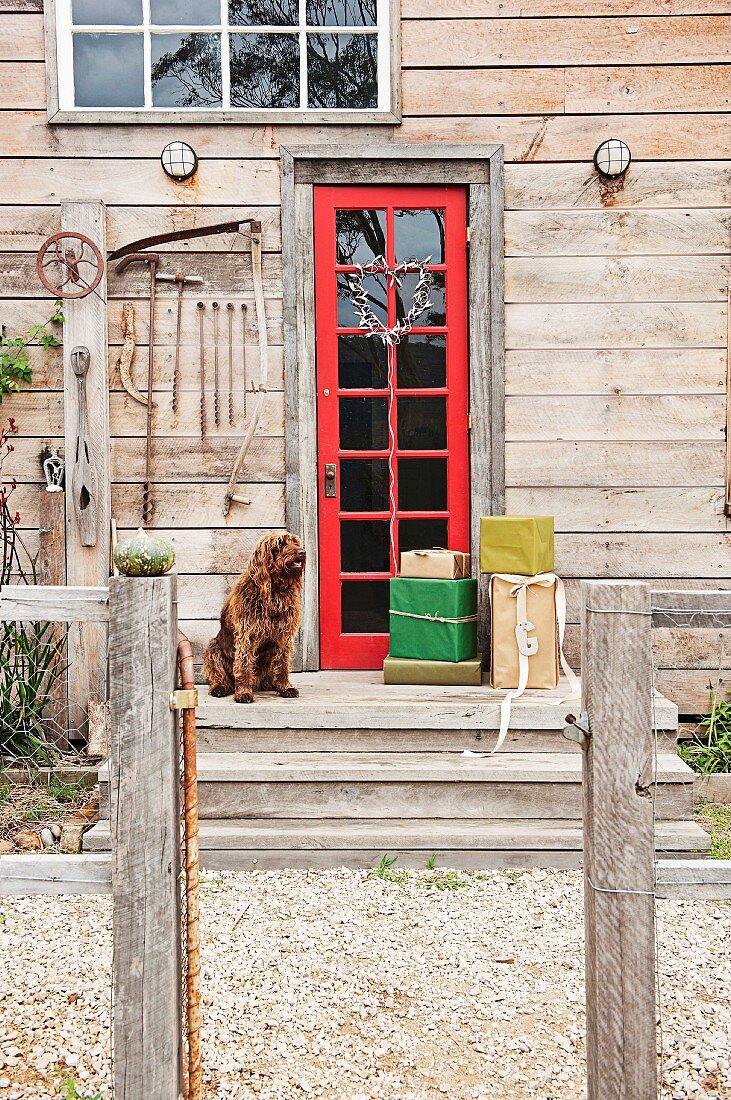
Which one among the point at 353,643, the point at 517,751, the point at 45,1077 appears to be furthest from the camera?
the point at 353,643

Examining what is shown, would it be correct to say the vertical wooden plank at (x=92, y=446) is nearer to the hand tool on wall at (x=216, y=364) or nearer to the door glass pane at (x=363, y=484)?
the hand tool on wall at (x=216, y=364)

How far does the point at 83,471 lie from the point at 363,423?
4.46 ft

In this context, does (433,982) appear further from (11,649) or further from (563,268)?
(563,268)

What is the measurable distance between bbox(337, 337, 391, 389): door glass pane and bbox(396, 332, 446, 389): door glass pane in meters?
0.08

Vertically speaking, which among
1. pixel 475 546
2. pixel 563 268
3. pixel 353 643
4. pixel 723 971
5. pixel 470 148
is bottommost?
pixel 723 971

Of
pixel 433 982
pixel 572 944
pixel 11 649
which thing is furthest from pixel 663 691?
pixel 11 649

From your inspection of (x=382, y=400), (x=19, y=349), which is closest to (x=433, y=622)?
(x=382, y=400)

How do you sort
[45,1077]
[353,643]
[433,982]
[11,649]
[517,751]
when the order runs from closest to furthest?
[45,1077] → [433,982] → [517,751] → [11,649] → [353,643]

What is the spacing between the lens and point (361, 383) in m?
4.55

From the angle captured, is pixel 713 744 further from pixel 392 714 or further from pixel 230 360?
pixel 230 360

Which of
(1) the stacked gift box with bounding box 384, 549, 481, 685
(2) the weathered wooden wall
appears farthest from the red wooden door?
(1) the stacked gift box with bounding box 384, 549, 481, 685

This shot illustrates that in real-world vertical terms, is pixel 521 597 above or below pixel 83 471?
below

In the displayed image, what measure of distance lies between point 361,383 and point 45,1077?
127 inches

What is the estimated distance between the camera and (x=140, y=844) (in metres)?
1.80
